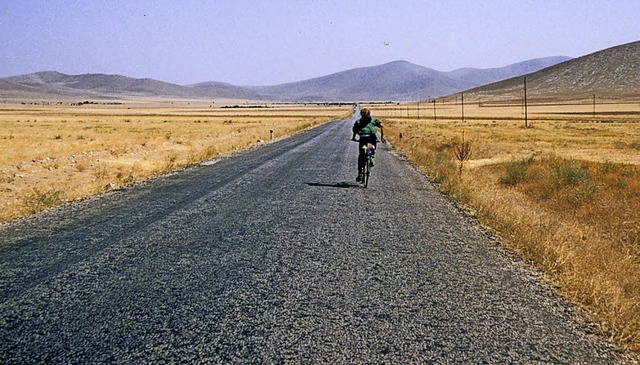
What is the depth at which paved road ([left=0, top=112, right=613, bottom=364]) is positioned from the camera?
4031 mm

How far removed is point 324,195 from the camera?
1171 centimetres

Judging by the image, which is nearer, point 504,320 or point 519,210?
point 504,320

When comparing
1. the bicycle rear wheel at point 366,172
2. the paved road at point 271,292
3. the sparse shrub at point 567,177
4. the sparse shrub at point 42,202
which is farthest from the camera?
the sparse shrub at point 567,177

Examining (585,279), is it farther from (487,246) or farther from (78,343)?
(78,343)

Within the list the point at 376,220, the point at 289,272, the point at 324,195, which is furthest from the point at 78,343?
the point at 324,195

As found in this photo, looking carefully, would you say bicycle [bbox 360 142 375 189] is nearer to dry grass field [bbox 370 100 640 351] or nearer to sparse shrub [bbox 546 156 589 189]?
dry grass field [bbox 370 100 640 351]

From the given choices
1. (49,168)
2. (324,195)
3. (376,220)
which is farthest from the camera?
(49,168)

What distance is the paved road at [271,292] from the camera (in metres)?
4.03

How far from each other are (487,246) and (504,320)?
294 cm

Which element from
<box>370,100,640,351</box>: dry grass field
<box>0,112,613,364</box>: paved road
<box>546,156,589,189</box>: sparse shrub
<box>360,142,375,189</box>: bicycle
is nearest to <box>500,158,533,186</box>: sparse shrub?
<box>370,100,640,351</box>: dry grass field

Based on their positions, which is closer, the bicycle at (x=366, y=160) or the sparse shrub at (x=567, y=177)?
the bicycle at (x=366, y=160)

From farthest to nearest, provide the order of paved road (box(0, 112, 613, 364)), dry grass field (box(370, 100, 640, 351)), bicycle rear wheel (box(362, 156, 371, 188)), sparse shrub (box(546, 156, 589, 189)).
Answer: sparse shrub (box(546, 156, 589, 189)) < bicycle rear wheel (box(362, 156, 371, 188)) < dry grass field (box(370, 100, 640, 351)) < paved road (box(0, 112, 613, 364))

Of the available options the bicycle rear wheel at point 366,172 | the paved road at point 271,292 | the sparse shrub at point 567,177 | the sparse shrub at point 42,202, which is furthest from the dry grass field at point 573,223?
the sparse shrub at point 42,202

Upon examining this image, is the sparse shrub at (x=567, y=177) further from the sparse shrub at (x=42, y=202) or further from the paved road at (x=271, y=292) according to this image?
the sparse shrub at (x=42, y=202)
